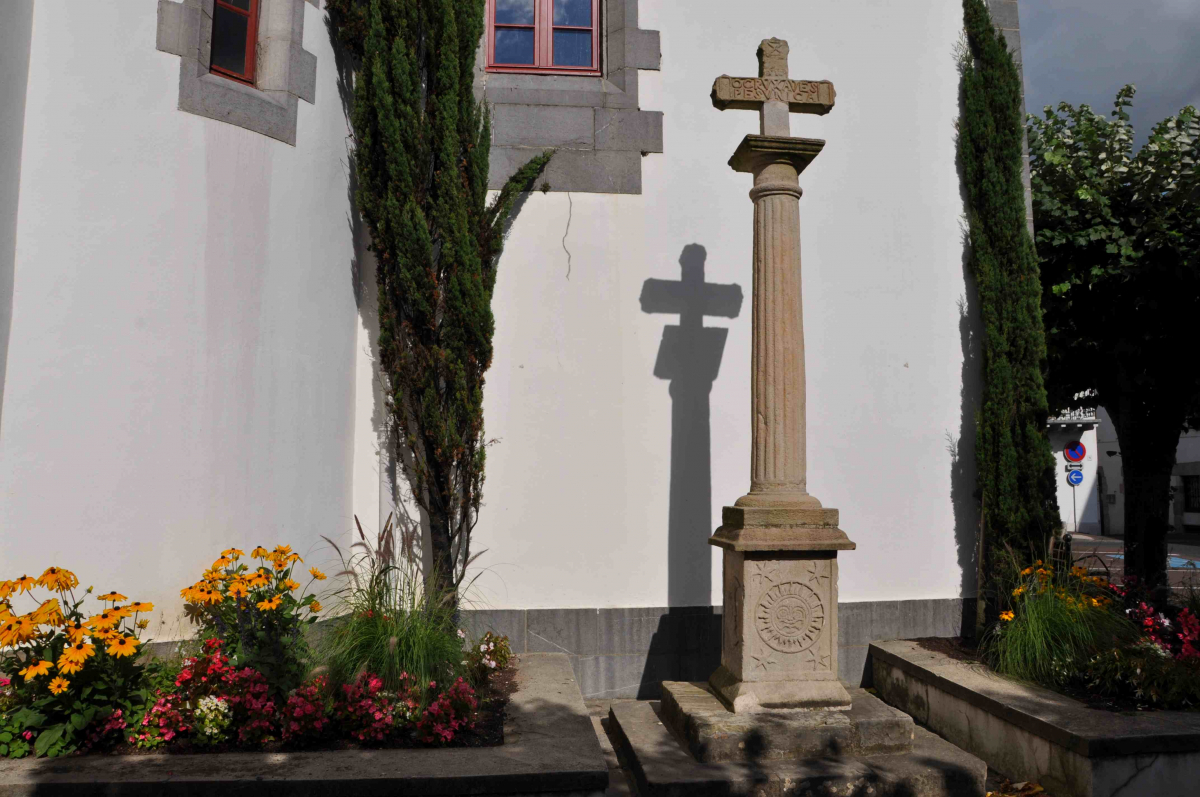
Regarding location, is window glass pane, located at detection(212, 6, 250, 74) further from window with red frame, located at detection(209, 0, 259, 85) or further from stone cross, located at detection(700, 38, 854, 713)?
stone cross, located at detection(700, 38, 854, 713)

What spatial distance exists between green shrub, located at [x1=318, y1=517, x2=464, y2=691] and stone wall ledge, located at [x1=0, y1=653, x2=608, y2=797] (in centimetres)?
59

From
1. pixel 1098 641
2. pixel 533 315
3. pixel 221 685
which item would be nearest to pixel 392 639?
pixel 221 685

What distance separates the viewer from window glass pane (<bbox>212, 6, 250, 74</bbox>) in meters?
5.33

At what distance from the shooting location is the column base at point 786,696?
14.8 ft

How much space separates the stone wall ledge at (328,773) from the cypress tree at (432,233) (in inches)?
77.4

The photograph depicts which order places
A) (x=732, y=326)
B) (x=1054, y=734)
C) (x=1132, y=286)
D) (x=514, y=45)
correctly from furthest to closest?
(x=1132, y=286), (x=514, y=45), (x=732, y=326), (x=1054, y=734)

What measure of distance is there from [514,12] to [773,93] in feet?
8.56

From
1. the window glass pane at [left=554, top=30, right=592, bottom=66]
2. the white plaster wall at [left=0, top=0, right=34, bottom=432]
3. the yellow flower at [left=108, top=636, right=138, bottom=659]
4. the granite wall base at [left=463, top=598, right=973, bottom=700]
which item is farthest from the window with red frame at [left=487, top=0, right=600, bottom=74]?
the yellow flower at [left=108, top=636, right=138, bottom=659]

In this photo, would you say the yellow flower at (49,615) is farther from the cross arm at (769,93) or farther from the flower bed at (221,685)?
the cross arm at (769,93)

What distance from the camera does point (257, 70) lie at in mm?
5477

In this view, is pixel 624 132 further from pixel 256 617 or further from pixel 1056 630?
pixel 1056 630

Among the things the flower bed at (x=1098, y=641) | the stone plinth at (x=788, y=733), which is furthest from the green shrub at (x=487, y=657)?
the flower bed at (x=1098, y=641)

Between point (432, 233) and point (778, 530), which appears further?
point (432, 233)

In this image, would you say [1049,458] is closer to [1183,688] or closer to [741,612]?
[1183,688]
